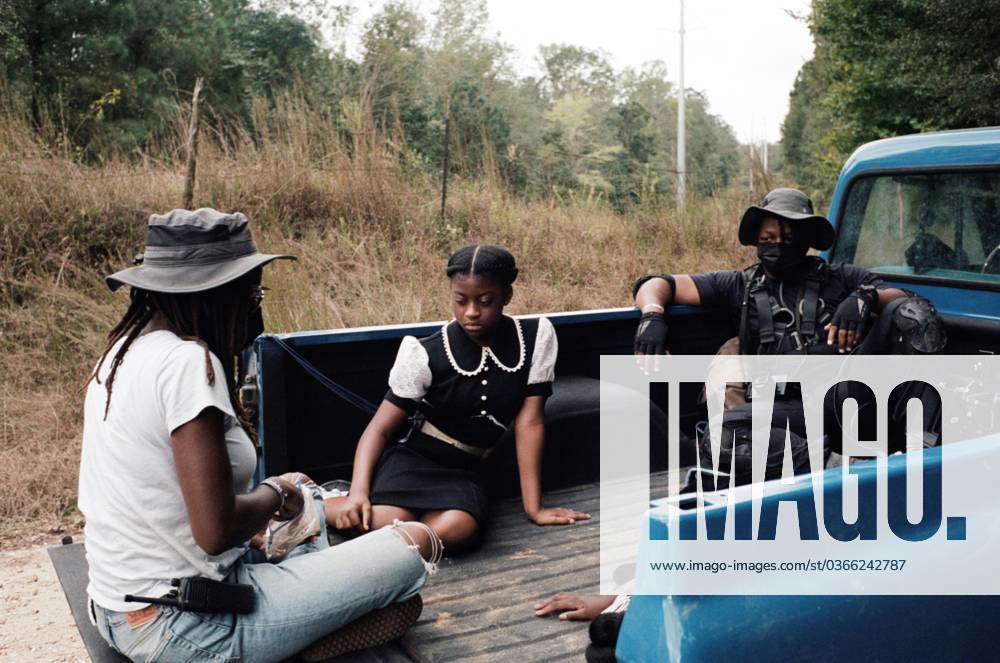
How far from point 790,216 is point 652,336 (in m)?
0.62

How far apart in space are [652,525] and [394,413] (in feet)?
5.33

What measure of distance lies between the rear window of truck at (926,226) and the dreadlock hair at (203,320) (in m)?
2.42

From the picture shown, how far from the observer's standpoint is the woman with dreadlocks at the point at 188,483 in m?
2.00

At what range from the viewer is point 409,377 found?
3.14 meters

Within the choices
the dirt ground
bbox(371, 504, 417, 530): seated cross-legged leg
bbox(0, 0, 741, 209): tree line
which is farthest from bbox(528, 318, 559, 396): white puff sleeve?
bbox(0, 0, 741, 209): tree line

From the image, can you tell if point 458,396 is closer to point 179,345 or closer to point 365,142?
point 179,345

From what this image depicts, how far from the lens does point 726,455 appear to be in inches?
116

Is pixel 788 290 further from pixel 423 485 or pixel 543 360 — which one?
pixel 423 485

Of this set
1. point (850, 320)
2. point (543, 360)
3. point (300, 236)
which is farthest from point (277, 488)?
point (300, 236)

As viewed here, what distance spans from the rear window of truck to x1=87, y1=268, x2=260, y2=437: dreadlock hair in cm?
242

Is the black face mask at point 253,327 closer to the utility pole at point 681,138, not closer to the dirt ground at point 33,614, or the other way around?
the dirt ground at point 33,614

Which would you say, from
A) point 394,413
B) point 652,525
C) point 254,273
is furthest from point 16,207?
point 652,525

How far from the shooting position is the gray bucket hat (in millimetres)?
2102

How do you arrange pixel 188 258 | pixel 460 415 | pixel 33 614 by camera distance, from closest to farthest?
pixel 188 258
pixel 460 415
pixel 33 614
